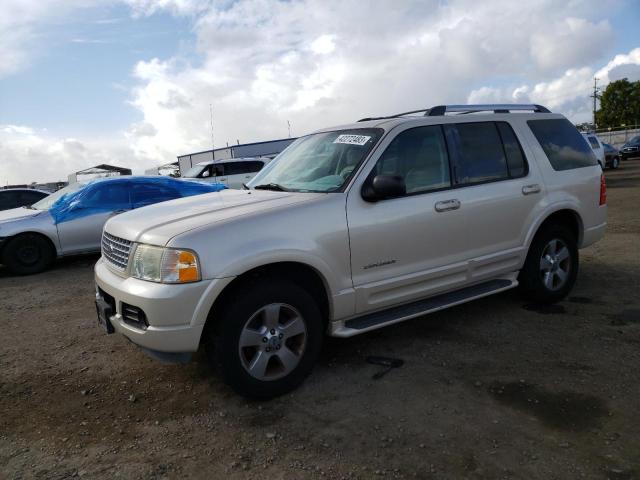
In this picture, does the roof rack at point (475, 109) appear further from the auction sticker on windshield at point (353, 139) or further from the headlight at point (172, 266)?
the headlight at point (172, 266)

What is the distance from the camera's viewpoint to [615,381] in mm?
3451

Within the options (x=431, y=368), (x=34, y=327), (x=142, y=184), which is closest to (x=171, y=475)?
(x=431, y=368)

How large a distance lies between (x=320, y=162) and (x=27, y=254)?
19.7 feet

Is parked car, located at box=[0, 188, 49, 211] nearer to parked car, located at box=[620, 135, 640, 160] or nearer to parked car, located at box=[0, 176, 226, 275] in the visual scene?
parked car, located at box=[0, 176, 226, 275]

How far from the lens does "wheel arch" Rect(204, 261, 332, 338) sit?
3242 millimetres

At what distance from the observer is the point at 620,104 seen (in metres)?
68.1

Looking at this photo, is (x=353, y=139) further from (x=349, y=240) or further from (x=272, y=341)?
(x=272, y=341)

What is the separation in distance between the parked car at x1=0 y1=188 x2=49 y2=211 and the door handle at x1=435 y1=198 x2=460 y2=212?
38.2ft

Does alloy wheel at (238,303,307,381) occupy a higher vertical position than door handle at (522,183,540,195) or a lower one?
lower

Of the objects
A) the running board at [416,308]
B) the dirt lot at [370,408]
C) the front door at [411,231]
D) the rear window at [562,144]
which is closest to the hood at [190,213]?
the front door at [411,231]

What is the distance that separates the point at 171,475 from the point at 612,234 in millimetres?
8107

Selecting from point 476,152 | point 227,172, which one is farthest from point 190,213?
point 227,172

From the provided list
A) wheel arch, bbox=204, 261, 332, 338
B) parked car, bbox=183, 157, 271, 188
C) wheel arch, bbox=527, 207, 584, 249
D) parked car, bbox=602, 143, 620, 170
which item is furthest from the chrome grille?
parked car, bbox=602, 143, 620, 170

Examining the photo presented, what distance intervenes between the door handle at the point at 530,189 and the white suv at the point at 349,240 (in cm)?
2
